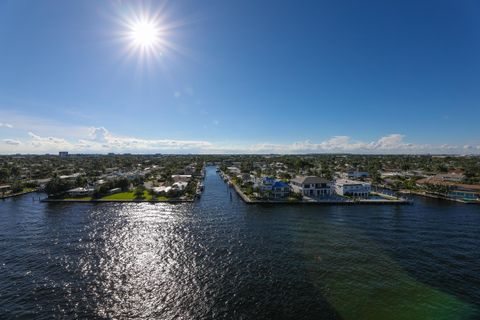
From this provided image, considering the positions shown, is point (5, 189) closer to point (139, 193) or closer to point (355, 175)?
point (139, 193)

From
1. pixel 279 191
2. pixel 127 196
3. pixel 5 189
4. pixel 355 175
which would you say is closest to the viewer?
pixel 279 191

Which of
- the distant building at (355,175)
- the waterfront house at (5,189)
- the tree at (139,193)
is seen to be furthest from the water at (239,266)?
the distant building at (355,175)

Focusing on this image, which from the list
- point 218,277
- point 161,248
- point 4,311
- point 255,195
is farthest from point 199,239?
point 255,195

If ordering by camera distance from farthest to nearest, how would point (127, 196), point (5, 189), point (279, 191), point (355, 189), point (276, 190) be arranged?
point (5, 189)
point (355, 189)
point (127, 196)
point (276, 190)
point (279, 191)

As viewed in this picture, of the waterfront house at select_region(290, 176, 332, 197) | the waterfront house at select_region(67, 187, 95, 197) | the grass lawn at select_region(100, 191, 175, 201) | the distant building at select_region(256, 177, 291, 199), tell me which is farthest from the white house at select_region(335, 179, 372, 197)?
the waterfront house at select_region(67, 187, 95, 197)

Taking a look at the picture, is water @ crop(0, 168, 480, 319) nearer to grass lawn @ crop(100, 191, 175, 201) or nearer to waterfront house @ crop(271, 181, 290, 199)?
grass lawn @ crop(100, 191, 175, 201)

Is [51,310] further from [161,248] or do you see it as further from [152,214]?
[152,214]

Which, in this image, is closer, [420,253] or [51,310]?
[51,310]

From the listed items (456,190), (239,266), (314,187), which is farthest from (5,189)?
(456,190)
